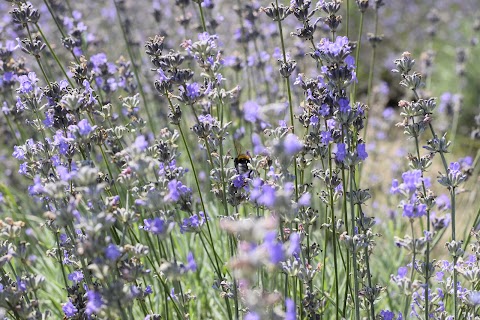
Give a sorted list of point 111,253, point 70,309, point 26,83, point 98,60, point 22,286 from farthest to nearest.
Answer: point 98,60
point 26,83
point 70,309
point 22,286
point 111,253

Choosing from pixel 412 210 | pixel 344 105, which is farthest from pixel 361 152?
pixel 412 210

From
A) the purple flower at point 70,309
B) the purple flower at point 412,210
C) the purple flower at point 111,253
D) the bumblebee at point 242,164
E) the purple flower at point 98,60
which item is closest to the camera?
the purple flower at point 111,253

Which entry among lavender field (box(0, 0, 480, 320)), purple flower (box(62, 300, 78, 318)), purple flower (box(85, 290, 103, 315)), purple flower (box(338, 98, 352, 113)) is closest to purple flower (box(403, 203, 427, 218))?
lavender field (box(0, 0, 480, 320))

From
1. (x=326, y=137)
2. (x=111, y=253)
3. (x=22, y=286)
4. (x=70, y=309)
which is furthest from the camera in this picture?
(x=326, y=137)

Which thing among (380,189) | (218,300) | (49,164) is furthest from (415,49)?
(49,164)

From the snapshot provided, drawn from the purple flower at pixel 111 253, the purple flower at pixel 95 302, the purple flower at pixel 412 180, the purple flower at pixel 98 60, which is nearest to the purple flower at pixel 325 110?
the purple flower at pixel 412 180

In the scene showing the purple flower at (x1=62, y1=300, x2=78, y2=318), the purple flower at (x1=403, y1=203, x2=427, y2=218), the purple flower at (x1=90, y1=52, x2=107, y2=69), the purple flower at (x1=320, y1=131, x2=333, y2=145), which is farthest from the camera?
the purple flower at (x1=90, y1=52, x2=107, y2=69)

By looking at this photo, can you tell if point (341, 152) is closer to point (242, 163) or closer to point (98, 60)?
point (242, 163)

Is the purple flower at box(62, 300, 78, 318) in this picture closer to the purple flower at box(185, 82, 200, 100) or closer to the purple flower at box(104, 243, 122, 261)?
the purple flower at box(104, 243, 122, 261)

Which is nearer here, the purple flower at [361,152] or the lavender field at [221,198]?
the lavender field at [221,198]

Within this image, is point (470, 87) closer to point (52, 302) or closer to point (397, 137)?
point (397, 137)

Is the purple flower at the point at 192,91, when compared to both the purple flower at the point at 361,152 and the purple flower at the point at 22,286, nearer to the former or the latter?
the purple flower at the point at 361,152
